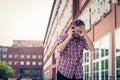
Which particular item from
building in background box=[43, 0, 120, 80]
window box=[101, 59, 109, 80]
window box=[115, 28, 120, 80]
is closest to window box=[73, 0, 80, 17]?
building in background box=[43, 0, 120, 80]

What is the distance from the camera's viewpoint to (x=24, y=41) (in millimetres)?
146875

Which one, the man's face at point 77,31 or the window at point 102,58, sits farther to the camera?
the window at point 102,58

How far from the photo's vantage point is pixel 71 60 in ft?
15.5

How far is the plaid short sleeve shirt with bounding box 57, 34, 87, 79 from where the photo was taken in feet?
15.5

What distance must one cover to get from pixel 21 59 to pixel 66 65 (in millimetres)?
112626

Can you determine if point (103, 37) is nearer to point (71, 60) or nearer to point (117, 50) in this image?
point (117, 50)

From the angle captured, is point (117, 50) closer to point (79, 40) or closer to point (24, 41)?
point (79, 40)

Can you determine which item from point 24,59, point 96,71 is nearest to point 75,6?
point 96,71

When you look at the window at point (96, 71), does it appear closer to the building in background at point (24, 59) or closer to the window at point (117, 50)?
the window at point (117, 50)

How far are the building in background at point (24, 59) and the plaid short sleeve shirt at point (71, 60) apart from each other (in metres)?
111

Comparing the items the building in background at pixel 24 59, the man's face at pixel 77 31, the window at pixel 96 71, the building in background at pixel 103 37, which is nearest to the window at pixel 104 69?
the building in background at pixel 103 37

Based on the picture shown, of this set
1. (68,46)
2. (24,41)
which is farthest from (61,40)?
(24,41)

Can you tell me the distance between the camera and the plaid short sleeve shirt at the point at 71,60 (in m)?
4.71

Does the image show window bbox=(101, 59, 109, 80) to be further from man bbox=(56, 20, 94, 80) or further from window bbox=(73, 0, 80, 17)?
man bbox=(56, 20, 94, 80)
